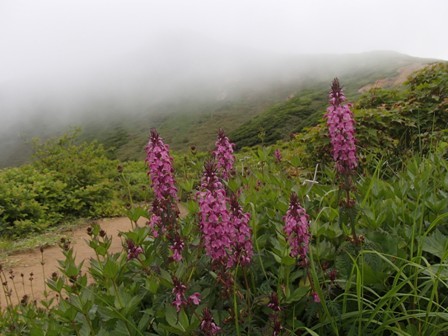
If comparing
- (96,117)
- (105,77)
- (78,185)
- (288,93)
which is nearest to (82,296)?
(78,185)

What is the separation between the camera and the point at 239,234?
2.09 metres

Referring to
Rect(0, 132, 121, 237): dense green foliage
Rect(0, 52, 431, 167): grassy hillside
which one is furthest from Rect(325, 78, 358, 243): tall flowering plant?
Rect(0, 52, 431, 167): grassy hillside

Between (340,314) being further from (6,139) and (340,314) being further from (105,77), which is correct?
(105,77)

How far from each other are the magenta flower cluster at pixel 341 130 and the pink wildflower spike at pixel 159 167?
3.19 feet

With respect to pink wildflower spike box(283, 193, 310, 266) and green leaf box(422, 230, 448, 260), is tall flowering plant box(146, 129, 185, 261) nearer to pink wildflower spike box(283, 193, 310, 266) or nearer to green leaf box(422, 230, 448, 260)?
pink wildflower spike box(283, 193, 310, 266)

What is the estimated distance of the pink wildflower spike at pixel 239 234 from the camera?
2049 millimetres

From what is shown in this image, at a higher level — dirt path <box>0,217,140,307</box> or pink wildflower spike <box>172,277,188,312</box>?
pink wildflower spike <box>172,277,188,312</box>

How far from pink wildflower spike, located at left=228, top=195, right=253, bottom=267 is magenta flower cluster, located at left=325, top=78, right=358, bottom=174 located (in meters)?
0.70

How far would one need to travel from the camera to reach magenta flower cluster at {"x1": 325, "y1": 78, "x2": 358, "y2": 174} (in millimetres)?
2324

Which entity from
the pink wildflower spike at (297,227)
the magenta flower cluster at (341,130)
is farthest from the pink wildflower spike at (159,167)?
the magenta flower cluster at (341,130)

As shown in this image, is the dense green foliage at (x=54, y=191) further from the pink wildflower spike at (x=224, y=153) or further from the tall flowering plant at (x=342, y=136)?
the tall flowering plant at (x=342, y=136)

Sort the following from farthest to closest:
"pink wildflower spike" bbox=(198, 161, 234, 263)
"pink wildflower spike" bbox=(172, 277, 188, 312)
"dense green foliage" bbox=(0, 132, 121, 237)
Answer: "dense green foliage" bbox=(0, 132, 121, 237)
"pink wildflower spike" bbox=(198, 161, 234, 263)
"pink wildflower spike" bbox=(172, 277, 188, 312)

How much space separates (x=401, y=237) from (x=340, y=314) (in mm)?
729

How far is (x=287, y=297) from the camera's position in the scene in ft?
7.16
